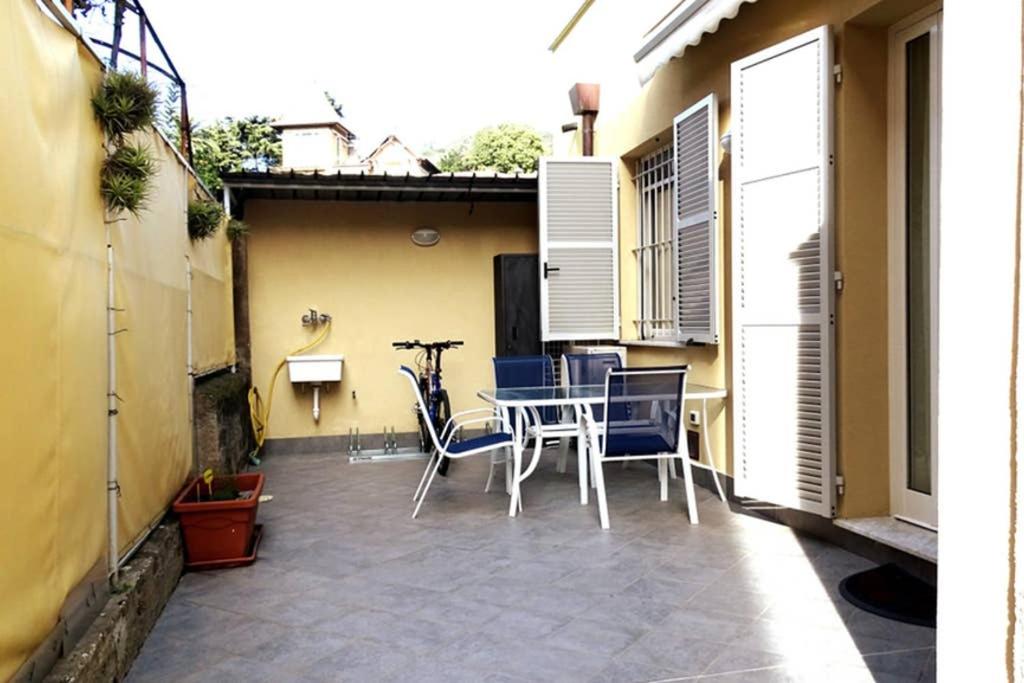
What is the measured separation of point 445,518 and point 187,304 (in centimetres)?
207

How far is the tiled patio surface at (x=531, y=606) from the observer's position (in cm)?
254

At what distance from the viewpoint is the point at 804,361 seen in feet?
12.9

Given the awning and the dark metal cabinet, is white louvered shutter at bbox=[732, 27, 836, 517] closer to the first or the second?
the awning

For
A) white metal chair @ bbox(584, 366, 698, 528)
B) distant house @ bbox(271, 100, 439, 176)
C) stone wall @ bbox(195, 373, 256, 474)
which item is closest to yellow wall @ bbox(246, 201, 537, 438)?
stone wall @ bbox(195, 373, 256, 474)

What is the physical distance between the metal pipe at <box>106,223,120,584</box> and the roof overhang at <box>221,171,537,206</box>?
162 inches

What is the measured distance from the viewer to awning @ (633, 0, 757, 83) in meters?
4.03

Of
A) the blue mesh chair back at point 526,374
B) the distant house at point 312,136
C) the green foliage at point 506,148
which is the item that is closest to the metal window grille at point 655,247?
the blue mesh chair back at point 526,374

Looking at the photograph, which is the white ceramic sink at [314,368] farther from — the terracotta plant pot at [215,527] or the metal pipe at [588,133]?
the terracotta plant pot at [215,527]

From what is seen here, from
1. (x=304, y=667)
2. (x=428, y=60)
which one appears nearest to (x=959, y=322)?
(x=304, y=667)

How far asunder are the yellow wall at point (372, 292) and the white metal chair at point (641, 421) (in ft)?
11.8

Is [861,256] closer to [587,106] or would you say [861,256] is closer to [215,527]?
[215,527]

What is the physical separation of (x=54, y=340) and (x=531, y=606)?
6.87ft

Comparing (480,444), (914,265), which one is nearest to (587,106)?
(480,444)

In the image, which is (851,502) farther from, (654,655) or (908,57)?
(908,57)
